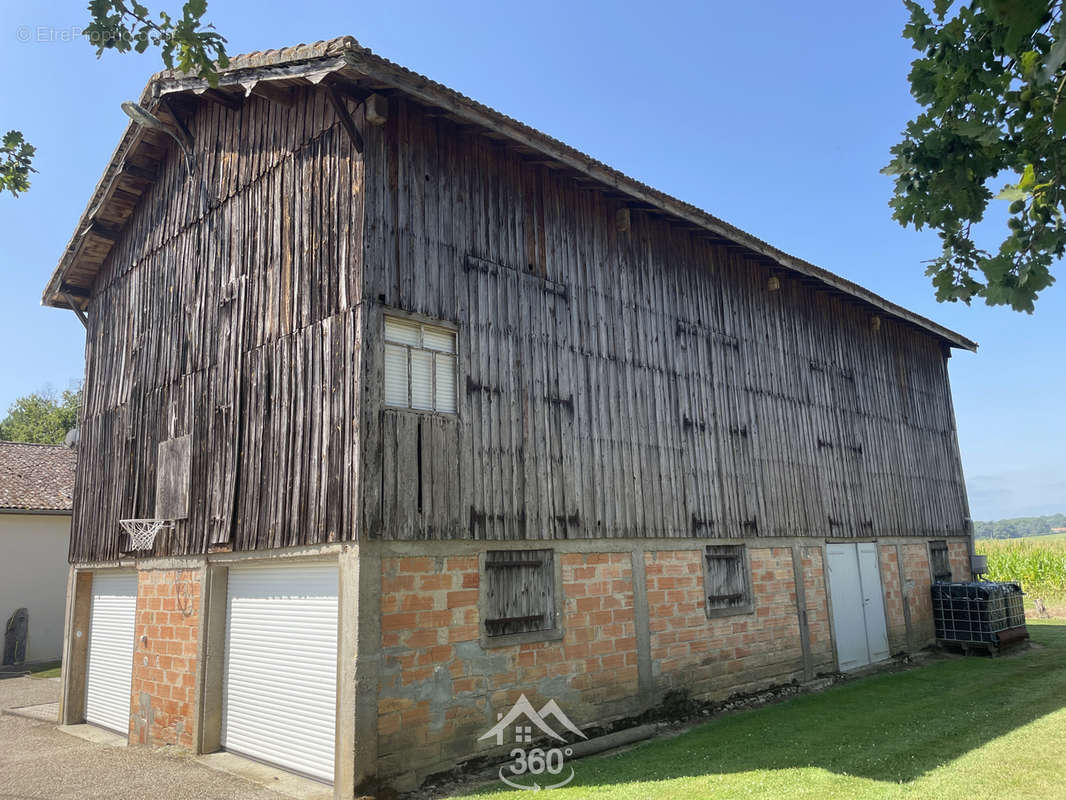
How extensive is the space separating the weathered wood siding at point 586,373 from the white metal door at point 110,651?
7271mm

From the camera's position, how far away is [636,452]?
11.3 metres

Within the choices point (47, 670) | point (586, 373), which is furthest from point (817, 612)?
point (47, 670)

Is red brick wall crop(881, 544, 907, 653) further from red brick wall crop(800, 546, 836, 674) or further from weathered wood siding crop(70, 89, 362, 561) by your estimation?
weathered wood siding crop(70, 89, 362, 561)

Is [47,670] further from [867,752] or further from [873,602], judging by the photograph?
[873,602]

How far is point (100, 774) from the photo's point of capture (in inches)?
367

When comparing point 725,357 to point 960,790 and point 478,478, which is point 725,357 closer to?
point 478,478

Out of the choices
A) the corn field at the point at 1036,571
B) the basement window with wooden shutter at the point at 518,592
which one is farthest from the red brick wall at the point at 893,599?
the corn field at the point at 1036,571

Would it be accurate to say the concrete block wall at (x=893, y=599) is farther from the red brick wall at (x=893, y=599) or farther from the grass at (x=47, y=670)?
the grass at (x=47, y=670)

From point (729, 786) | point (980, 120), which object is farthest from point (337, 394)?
point (980, 120)

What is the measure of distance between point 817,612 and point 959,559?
309 inches

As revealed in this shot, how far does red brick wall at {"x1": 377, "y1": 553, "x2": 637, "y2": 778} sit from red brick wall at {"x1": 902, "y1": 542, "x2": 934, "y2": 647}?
9.84m

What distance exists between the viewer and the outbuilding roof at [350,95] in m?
8.52

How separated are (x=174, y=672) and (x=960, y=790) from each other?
32.1ft

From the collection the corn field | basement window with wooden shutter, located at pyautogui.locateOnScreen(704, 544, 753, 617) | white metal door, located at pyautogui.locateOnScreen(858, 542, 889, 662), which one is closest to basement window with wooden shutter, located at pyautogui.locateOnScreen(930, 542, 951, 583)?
white metal door, located at pyautogui.locateOnScreen(858, 542, 889, 662)
